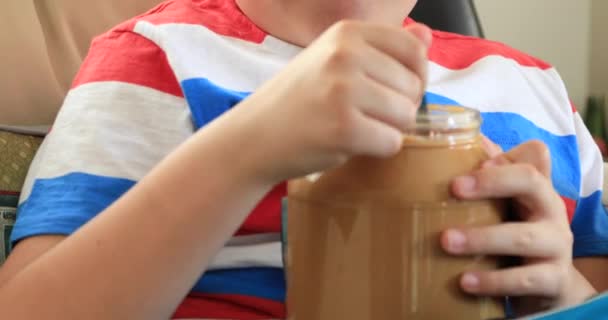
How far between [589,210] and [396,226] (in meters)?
0.49

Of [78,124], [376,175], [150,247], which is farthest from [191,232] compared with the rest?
[78,124]

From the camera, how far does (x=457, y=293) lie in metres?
0.48

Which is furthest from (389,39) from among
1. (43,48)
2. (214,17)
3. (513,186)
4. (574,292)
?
(43,48)

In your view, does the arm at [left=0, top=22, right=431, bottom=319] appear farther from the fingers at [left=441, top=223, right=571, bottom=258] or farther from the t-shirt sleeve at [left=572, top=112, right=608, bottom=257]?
the t-shirt sleeve at [left=572, top=112, right=608, bottom=257]

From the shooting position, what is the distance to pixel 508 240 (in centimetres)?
49

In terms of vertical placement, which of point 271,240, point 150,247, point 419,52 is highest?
point 419,52

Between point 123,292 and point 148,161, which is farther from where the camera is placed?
point 148,161

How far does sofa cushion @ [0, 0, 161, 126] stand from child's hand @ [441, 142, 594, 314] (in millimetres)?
598

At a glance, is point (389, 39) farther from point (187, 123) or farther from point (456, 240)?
point (187, 123)

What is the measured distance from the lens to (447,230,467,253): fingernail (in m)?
0.46

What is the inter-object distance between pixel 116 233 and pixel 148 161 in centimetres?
16

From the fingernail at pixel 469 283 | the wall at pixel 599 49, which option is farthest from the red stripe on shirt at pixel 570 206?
the wall at pixel 599 49

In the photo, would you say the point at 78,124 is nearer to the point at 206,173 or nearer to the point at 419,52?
the point at 206,173

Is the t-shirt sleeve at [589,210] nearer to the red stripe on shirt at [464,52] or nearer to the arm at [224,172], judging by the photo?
the red stripe on shirt at [464,52]
